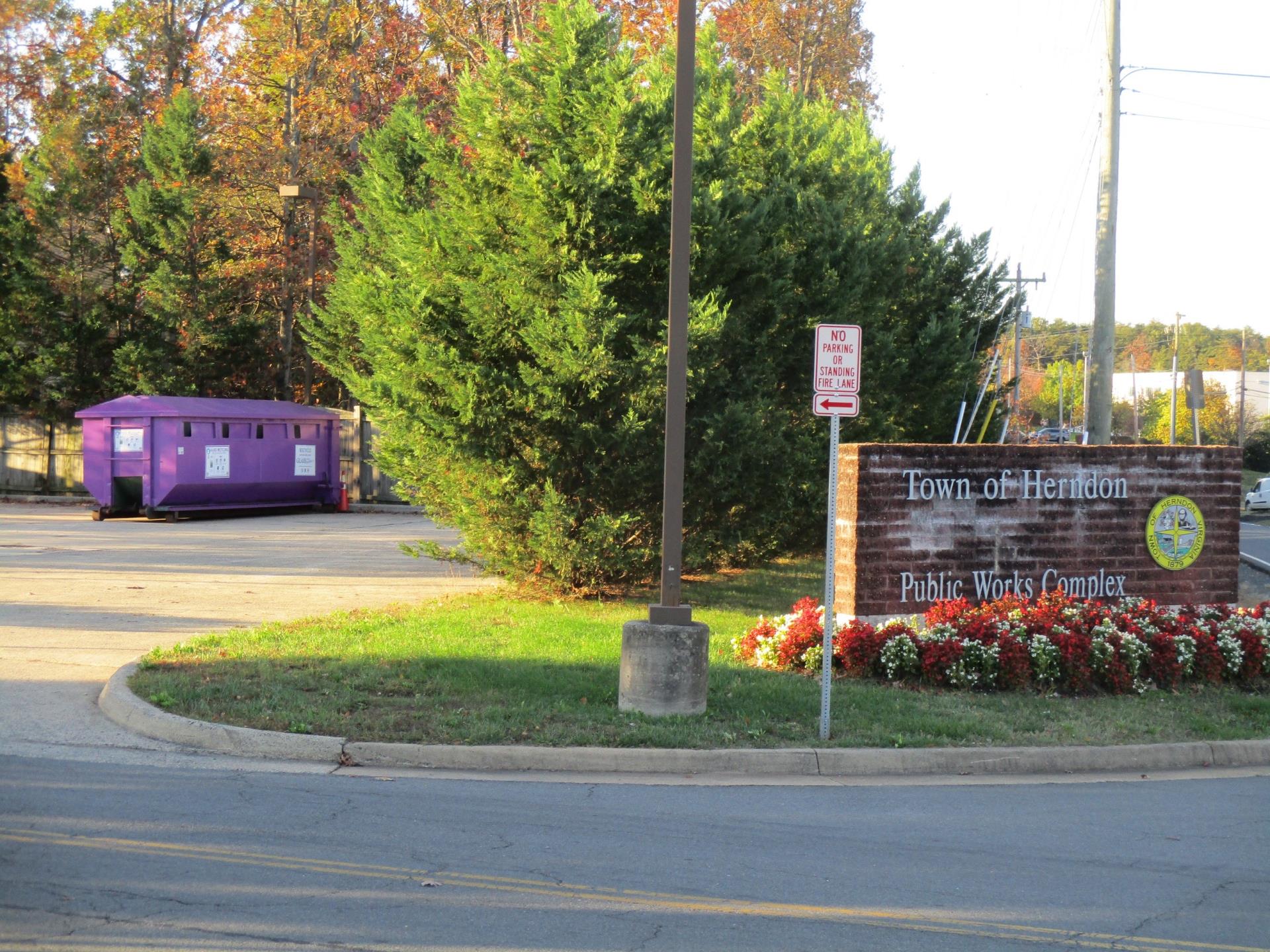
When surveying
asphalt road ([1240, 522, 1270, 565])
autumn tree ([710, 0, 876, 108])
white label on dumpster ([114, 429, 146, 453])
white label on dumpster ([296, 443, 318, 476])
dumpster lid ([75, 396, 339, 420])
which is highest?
autumn tree ([710, 0, 876, 108])

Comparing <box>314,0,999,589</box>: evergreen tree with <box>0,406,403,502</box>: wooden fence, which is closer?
<box>314,0,999,589</box>: evergreen tree

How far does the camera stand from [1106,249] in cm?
1656

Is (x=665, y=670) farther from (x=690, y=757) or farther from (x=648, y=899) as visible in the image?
(x=648, y=899)

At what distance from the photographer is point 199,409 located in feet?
88.4

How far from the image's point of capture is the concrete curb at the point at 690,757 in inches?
320

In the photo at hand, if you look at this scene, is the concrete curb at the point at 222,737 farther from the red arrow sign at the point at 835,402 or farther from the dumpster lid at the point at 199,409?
the dumpster lid at the point at 199,409

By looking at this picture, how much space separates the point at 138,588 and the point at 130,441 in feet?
38.2

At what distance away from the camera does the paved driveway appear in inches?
388

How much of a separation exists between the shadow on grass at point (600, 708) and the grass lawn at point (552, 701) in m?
0.02

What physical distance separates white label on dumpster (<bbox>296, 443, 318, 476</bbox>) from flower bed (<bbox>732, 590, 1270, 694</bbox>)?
20978mm

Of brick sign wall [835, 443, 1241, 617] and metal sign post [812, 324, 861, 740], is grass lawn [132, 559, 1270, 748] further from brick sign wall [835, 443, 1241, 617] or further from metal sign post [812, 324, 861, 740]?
brick sign wall [835, 443, 1241, 617]

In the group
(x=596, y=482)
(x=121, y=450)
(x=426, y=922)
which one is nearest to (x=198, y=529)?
(x=121, y=450)

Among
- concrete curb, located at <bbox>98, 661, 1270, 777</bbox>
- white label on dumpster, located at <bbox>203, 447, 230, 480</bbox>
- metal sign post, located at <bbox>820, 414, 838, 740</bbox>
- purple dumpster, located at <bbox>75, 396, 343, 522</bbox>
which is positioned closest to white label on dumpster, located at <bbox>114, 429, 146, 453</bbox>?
purple dumpster, located at <bbox>75, 396, 343, 522</bbox>

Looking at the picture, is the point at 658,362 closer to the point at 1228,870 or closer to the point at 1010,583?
the point at 1010,583
